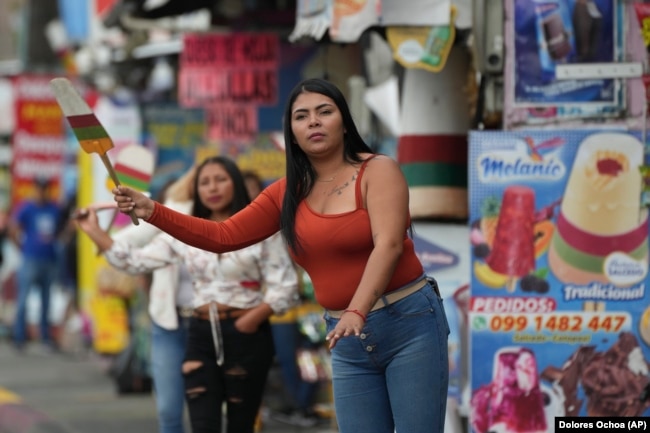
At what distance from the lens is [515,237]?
7.19m

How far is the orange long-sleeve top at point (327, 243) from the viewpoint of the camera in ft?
17.1

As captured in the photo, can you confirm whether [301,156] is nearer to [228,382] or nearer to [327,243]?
[327,243]

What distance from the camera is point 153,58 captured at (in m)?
15.1

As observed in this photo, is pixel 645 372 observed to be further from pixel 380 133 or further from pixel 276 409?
pixel 276 409

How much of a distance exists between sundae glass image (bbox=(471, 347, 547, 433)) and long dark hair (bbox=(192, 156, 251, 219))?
1437 millimetres

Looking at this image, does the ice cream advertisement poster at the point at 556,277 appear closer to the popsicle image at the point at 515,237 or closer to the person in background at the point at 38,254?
the popsicle image at the point at 515,237

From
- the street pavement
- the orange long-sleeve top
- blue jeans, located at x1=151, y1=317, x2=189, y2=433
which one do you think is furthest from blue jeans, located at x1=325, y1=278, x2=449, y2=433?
the street pavement

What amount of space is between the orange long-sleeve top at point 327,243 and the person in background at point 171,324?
256 centimetres

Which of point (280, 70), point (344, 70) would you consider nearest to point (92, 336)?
point (280, 70)

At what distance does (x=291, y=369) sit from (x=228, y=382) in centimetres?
389

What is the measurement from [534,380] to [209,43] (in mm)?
5699

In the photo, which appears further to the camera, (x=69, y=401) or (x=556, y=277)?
(x=69, y=401)

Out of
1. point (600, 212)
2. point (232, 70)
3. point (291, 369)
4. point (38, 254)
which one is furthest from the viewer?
point (38, 254)

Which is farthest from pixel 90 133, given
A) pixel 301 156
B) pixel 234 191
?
pixel 234 191
